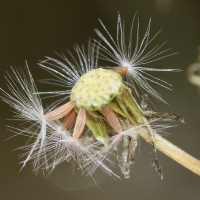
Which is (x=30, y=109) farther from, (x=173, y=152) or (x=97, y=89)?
(x=173, y=152)

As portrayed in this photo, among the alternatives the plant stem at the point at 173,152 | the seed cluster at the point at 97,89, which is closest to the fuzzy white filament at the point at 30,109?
the seed cluster at the point at 97,89

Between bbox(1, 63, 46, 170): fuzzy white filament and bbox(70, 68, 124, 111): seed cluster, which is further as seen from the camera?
bbox(1, 63, 46, 170): fuzzy white filament

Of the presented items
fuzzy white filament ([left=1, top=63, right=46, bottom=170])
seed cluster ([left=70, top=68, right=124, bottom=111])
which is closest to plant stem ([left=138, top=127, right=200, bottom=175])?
seed cluster ([left=70, top=68, right=124, bottom=111])

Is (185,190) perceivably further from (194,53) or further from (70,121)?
(70,121)

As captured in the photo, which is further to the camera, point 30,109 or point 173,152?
point 30,109

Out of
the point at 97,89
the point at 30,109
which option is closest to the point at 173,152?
the point at 97,89

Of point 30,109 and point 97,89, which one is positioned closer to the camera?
point 97,89

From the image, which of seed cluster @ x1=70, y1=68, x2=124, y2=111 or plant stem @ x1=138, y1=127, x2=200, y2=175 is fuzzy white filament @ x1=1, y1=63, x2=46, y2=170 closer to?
seed cluster @ x1=70, y1=68, x2=124, y2=111

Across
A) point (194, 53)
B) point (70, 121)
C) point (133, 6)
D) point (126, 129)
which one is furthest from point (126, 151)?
point (133, 6)

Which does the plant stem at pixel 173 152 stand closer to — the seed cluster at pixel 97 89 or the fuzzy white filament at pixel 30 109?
the seed cluster at pixel 97 89
